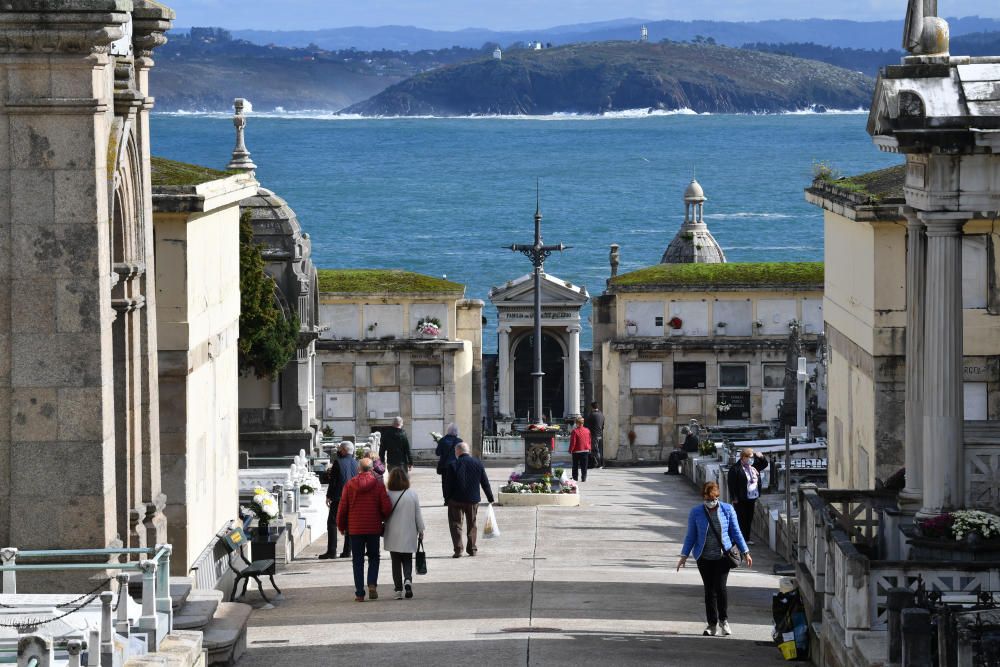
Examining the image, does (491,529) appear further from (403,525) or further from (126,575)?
(126,575)

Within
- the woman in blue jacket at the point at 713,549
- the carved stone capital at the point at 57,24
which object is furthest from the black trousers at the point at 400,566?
the carved stone capital at the point at 57,24

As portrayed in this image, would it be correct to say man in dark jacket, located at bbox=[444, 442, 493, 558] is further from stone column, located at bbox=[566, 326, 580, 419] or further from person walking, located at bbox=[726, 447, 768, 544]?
stone column, located at bbox=[566, 326, 580, 419]

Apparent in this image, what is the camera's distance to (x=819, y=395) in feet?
134

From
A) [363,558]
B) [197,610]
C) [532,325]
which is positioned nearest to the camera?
[197,610]

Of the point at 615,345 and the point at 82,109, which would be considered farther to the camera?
the point at 615,345

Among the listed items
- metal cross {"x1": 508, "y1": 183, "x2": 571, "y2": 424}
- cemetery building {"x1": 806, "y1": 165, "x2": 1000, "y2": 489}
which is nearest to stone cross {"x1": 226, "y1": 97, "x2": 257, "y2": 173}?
metal cross {"x1": 508, "y1": 183, "x2": 571, "y2": 424}

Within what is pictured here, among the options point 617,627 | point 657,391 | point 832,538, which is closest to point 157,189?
point 617,627

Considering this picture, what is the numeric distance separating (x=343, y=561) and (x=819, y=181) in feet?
25.1

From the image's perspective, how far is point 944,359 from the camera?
14367 millimetres

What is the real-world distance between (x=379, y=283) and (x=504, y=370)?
44.2 feet

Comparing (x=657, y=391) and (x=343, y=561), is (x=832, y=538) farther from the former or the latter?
(x=657, y=391)

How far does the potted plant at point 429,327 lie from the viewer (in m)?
47.0

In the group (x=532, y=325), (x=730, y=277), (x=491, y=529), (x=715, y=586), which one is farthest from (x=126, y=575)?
(x=532, y=325)

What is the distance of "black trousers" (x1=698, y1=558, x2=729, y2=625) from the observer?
50.1ft
